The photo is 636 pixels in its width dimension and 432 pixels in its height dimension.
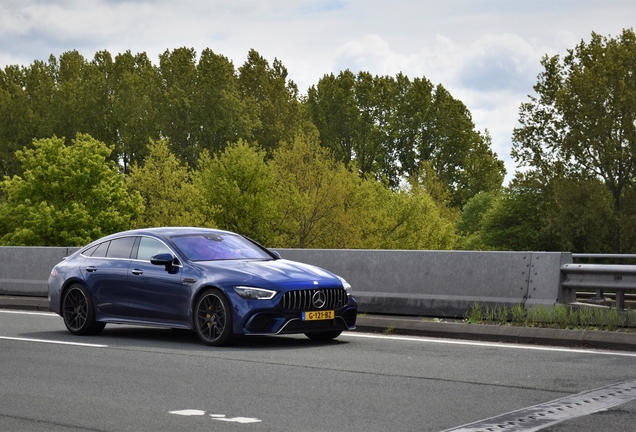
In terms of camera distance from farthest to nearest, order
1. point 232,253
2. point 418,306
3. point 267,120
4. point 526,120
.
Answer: point 267,120, point 526,120, point 418,306, point 232,253

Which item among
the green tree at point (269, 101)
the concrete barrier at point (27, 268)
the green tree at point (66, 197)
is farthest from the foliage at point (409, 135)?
the concrete barrier at point (27, 268)

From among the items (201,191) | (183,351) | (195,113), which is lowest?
(183,351)

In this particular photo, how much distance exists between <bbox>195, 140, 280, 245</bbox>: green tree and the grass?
62.1 metres

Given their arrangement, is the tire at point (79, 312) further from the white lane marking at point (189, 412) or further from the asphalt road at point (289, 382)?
the white lane marking at point (189, 412)

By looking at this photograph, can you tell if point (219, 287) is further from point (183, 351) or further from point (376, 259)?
point (376, 259)

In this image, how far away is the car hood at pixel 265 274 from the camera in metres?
11.4

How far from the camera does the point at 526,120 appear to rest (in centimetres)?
5966

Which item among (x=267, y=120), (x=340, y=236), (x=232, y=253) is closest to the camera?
(x=232, y=253)

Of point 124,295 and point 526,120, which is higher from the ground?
point 526,120

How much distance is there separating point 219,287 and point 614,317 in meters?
4.59

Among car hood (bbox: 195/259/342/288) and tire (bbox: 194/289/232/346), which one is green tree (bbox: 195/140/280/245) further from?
tire (bbox: 194/289/232/346)

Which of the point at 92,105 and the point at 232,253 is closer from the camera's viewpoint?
the point at 232,253

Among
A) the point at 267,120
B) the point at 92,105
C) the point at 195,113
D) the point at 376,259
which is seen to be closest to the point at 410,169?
the point at 267,120

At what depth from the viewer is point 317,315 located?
11539 mm
